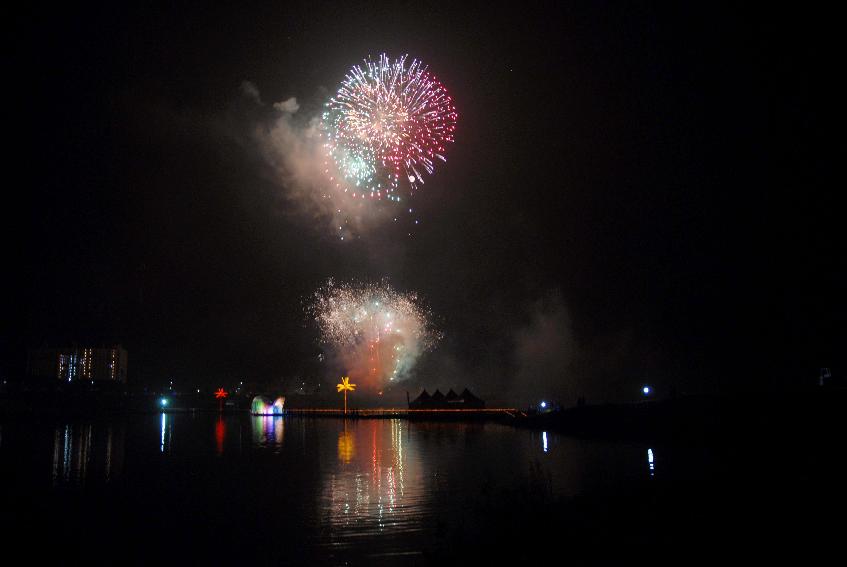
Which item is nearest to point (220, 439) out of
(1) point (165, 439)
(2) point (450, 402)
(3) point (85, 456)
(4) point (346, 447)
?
(1) point (165, 439)

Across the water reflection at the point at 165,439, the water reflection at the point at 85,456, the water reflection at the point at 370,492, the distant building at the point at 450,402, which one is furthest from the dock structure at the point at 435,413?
the water reflection at the point at 370,492

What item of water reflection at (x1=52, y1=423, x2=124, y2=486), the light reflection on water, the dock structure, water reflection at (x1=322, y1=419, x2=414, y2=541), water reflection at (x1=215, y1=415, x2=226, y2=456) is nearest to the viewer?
the light reflection on water

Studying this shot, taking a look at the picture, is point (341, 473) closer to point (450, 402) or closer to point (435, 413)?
point (435, 413)

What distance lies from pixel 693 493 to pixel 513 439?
82.0 ft

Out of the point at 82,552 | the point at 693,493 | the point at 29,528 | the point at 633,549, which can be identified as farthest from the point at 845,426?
the point at 29,528

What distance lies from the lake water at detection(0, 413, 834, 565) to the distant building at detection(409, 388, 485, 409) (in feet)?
122

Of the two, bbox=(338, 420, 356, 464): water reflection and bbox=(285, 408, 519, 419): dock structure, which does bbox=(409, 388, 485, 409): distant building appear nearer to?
bbox=(285, 408, 519, 419): dock structure

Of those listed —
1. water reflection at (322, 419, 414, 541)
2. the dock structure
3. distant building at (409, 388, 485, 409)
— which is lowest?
water reflection at (322, 419, 414, 541)

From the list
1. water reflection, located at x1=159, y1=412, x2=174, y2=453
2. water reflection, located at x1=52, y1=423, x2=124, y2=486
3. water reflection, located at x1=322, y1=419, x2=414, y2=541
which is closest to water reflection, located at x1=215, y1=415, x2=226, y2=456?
water reflection, located at x1=159, y1=412, x2=174, y2=453

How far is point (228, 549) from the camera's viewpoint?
14.1 m

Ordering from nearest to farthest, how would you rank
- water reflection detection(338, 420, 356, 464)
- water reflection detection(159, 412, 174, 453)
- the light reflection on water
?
the light reflection on water
water reflection detection(338, 420, 356, 464)
water reflection detection(159, 412, 174, 453)

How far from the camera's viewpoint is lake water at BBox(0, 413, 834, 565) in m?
11.8

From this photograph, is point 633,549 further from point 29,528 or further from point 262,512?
point 29,528

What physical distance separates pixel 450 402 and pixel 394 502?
5372 centimetres
